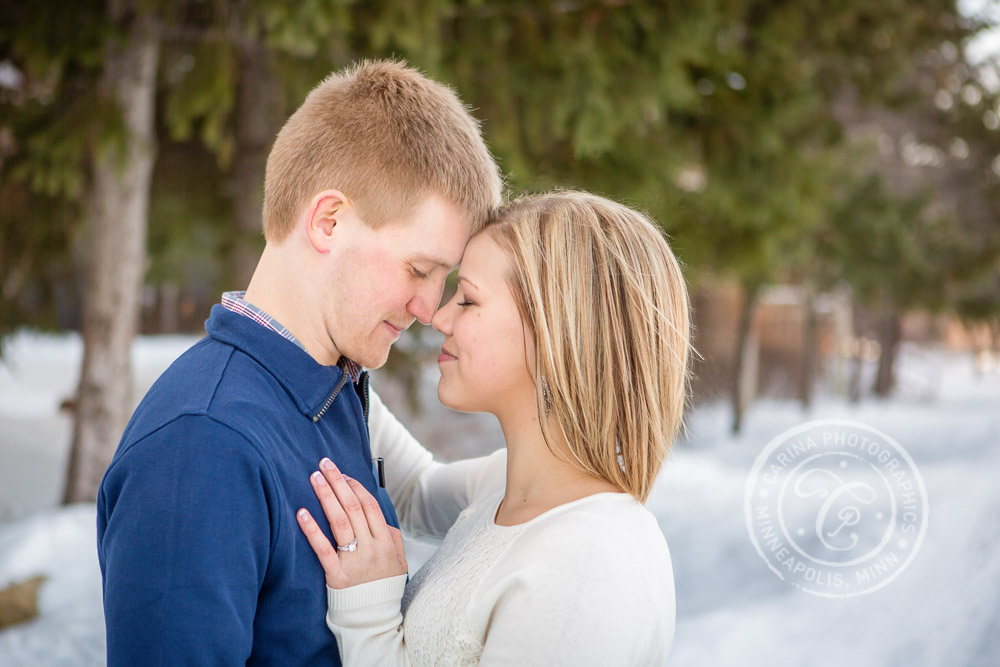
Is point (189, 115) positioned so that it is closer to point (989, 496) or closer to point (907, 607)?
point (907, 607)

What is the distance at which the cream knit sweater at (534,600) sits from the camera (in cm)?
122

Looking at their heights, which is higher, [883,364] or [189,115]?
[189,115]

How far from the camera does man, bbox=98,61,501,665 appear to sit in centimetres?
112

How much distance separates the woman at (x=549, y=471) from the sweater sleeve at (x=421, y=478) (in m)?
0.28

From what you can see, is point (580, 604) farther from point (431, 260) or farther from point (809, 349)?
point (809, 349)

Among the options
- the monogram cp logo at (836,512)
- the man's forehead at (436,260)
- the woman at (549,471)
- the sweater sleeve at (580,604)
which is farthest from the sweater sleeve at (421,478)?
the monogram cp logo at (836,512)

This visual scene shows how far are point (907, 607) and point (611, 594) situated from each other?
3882 mm

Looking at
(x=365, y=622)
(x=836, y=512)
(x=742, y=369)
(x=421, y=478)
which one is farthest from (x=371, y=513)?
(x=742, y=369)

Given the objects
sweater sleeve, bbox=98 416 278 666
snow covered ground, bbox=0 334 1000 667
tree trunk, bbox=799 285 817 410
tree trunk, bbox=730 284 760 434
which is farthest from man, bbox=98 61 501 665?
tree trunk, bbox=799 285 817 410

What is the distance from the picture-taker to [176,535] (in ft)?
3.66

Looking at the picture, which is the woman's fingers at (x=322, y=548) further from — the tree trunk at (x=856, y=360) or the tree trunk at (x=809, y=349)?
the tree trunk at (x=856, y=360)

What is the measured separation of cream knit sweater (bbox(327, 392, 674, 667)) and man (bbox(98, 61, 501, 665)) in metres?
0.11

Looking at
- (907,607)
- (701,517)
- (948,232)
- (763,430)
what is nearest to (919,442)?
(763,430)

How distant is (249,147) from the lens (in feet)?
17.0
